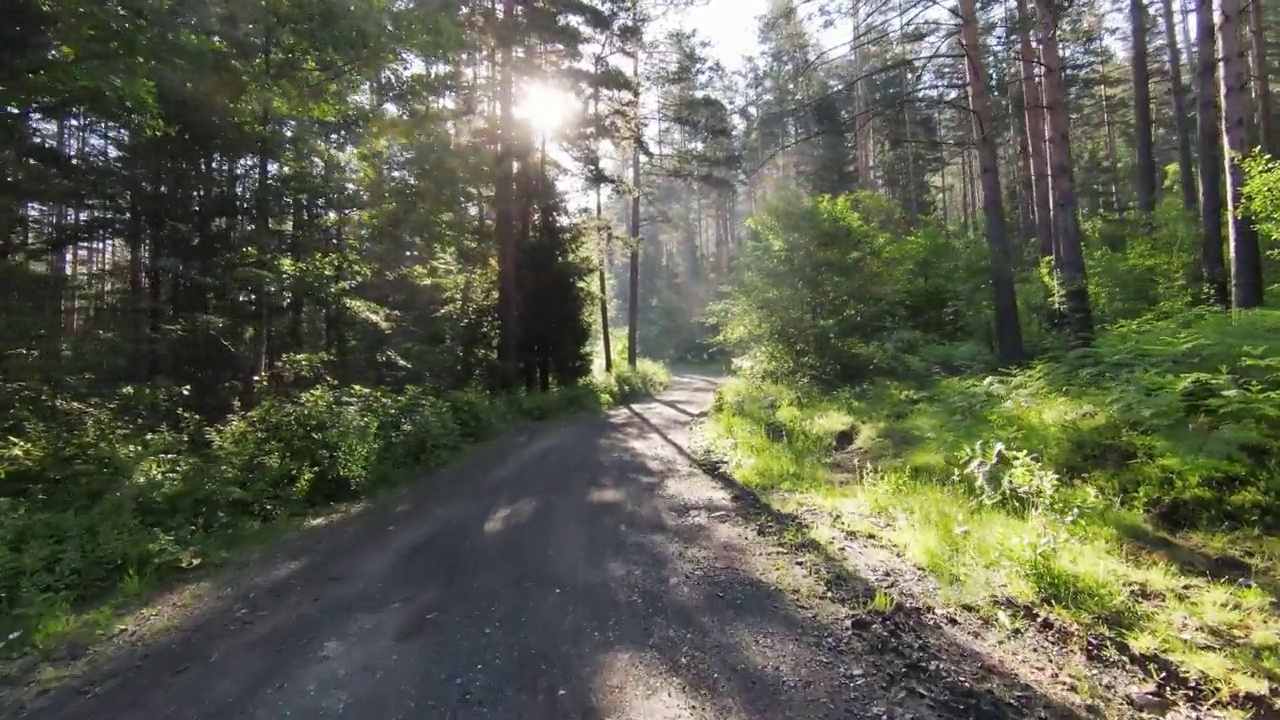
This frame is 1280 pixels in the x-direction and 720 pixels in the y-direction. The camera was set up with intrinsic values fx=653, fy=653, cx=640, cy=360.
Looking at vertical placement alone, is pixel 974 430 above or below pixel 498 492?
above

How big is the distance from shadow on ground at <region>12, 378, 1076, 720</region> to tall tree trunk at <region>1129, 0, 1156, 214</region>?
59.2ft

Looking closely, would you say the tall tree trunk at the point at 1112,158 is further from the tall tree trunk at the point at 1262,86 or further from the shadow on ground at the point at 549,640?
the shadow on ground at the point at 549,640

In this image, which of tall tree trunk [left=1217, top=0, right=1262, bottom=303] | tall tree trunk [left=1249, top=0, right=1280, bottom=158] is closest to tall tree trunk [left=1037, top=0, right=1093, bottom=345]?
tall tree trunk [left=1217, top=0, right=1262, bottom=303]

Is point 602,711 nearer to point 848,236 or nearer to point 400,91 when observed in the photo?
point 400,91

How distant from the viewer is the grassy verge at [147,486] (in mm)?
5043

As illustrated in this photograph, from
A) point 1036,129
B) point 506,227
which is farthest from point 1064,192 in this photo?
point 506,227

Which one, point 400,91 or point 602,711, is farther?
point 400,91

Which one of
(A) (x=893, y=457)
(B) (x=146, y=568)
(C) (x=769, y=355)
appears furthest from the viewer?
(C) (x=769, y=355)

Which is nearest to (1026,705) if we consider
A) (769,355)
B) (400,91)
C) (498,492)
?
(498,492)

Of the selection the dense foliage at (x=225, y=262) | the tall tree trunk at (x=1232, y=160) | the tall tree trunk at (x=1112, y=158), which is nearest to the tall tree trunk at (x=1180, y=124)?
the tall tree trunk at (x=1232, y=160)

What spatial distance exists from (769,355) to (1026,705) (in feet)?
39.4

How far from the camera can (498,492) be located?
27.4 feet

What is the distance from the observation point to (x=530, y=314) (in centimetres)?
2002

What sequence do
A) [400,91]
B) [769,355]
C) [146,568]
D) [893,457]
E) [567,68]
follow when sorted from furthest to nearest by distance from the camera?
1. [567,68]
2. [769,355]
3. [400,91]
4. [893,457]
5. [146,568]
